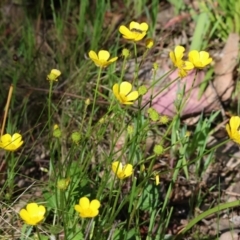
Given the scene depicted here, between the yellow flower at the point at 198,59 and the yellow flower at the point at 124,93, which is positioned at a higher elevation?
the yellow flower at the point at 198,59

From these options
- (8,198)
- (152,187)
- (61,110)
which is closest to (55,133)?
(8,198)

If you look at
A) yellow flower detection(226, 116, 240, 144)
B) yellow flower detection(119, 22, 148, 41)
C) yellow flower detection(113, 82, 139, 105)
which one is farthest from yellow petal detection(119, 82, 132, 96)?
yellow flower detection(226, 116, 240, 144)

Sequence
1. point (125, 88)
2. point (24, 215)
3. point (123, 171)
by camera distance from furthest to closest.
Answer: point (125, 88) < point (123, 171) < point (24, 215)

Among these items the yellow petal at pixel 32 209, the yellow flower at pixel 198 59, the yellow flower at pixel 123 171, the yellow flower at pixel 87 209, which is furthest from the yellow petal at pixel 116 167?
the yellow flower at pixel 198 59

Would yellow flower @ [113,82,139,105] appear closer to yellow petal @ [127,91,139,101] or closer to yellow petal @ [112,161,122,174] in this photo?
yellow petal @ [127,91,139,101]

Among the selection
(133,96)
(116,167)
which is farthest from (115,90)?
(116,167)

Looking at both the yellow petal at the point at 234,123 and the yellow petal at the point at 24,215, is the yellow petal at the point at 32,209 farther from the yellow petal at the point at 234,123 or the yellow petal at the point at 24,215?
the yellow petal at the point at 234,123

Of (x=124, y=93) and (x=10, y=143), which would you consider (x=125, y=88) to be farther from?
(x=10, y=143)
